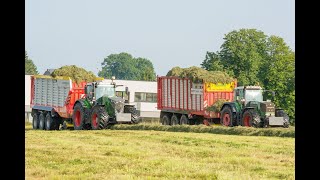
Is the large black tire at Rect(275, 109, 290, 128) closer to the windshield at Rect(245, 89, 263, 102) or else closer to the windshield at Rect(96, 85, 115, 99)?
the windshield at Rect(245, 89, 263, 102)

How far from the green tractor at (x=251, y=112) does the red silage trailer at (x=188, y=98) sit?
5.34 feet

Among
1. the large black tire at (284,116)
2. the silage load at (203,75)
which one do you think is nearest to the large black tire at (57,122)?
the silage load at (203,75)

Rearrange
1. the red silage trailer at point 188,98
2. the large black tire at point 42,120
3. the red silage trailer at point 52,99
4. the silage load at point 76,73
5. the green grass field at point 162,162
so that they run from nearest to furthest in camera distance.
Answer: the green grass field at point 162,162 → the red silage trailer at point 52,99 → the red silage trailer at point 188,98 → the silage load at point 76,73 → the large black tire at point 42,120

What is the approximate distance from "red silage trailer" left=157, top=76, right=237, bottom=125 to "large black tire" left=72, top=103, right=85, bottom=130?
5847mm

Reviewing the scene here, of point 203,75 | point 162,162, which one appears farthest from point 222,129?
point 162,162

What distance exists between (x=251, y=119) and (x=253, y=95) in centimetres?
157

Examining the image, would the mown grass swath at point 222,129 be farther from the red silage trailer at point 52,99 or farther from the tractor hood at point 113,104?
the red silage trailer at point 52,99

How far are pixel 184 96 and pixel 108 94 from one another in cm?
499

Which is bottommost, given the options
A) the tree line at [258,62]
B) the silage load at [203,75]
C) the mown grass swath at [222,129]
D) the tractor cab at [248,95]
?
the mown grass swath at [222,129]

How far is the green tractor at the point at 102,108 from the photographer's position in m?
27.8

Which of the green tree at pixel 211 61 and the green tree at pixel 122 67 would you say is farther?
the green tree at pixel 122 67

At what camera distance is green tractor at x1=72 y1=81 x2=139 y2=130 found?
27797 millimetres

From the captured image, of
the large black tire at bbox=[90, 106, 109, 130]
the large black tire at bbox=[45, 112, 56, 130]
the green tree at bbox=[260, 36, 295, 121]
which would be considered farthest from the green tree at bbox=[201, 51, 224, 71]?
the large black tire at bbox=[90, 106, 109, 130]
